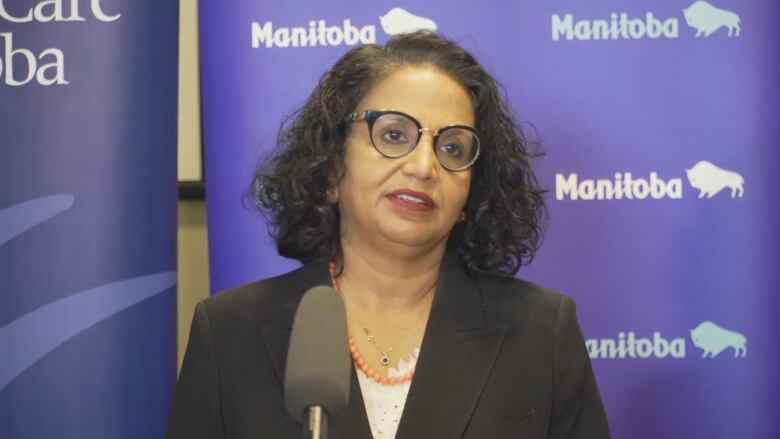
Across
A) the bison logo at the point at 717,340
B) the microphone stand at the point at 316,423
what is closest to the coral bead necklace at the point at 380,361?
the microphone stand at the point at 316,423

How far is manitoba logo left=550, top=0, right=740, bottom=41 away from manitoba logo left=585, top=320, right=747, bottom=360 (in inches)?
30.6

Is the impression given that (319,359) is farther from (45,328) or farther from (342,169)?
(45,328)

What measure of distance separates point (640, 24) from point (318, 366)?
180 centimetres

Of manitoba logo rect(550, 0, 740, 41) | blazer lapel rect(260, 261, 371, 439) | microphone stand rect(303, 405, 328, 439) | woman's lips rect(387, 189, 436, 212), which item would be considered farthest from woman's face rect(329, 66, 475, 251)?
microphone stand rect(303, 405, 328, 439)

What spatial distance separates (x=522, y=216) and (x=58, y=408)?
1.25 metres

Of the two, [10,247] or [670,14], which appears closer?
[10,247]

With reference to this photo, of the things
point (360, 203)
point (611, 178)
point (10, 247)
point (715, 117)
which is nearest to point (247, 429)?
point (360, 203)

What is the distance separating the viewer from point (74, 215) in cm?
257

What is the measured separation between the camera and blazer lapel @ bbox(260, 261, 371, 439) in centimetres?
192

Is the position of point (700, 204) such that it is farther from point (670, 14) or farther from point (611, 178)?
point (670, 14)

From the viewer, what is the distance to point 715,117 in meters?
2.72

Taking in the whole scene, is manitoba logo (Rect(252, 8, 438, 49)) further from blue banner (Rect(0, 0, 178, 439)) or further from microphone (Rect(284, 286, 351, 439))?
microphone (Rect(284, 286, 351, 439))

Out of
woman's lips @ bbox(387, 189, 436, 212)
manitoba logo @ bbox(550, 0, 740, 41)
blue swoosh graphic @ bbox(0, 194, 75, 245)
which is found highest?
manitoba logo @ bbox(550, 0, 740, 41)

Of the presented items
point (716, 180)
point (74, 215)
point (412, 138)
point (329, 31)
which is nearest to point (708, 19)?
point (716, 180)
